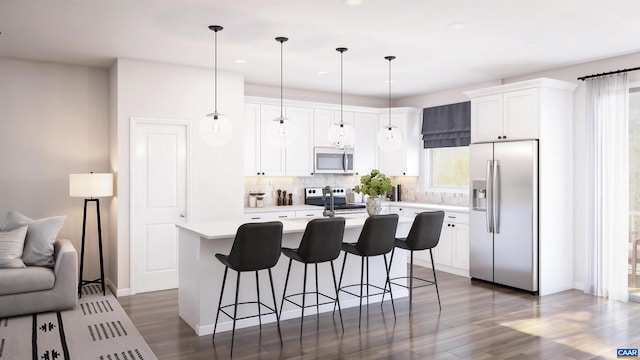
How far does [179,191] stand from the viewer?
5.67 metres

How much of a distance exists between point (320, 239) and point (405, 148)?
13.2 feet

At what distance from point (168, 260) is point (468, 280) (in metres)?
3.72

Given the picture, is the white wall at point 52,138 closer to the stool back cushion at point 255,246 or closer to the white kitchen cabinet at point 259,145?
the white kitchen cabinet at point 259,145

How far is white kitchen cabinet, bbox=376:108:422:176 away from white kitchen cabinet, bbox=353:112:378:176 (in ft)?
0.40

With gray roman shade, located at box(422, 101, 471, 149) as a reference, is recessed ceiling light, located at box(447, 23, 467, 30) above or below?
above

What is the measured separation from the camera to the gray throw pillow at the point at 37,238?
4.65m

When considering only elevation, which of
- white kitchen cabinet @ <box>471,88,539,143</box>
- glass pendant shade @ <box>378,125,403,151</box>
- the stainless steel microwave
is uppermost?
white kitchen cabinet @ <box>471,88,539,143</box>

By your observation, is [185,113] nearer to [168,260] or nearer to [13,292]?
Answer: [168,260]

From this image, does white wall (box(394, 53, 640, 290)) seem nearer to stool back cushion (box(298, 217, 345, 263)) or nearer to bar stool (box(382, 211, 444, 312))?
bar stool (box(382, 211, 444, 312))

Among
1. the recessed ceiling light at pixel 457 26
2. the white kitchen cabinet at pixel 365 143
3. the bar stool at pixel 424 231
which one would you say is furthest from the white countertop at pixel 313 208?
the recessed ceiling light at pixel 457 26

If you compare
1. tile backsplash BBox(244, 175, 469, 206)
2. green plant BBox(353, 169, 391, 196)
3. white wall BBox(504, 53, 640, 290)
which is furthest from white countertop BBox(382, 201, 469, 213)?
green plant BBox(353, 169, 391, 196)

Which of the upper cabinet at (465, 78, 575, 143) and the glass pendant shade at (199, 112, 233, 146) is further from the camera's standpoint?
the upper cabinet at (465, 78, 575, 143)

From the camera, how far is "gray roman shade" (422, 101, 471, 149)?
6938mm

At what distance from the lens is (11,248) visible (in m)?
4.50
